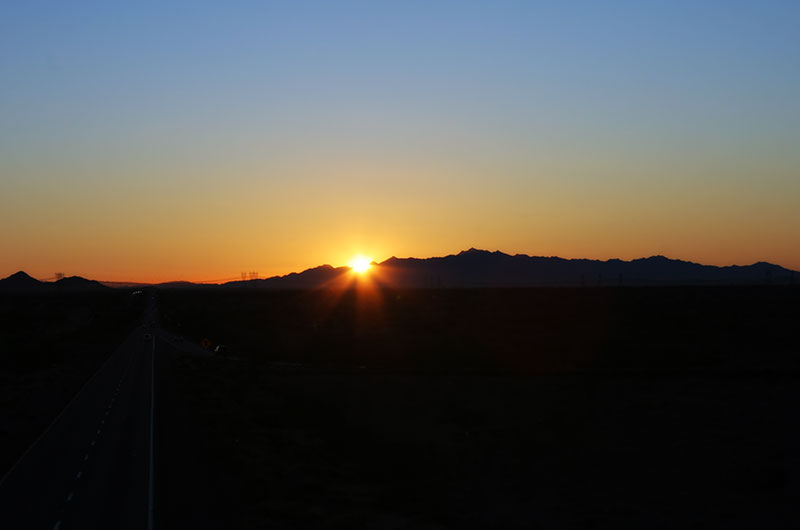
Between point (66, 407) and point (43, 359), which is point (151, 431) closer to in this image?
point (66, 407)

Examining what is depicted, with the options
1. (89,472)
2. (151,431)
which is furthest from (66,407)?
(89,472)

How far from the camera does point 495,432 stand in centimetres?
4306

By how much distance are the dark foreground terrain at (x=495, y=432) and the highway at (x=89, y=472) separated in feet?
3.46

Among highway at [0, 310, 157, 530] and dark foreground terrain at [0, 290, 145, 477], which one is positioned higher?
dark foreground terrain at [0, 290, 145, 477]

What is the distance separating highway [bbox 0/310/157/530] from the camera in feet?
80.3

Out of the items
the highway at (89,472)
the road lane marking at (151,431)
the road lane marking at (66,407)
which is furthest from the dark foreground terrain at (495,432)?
the road lane marking at (66,407)

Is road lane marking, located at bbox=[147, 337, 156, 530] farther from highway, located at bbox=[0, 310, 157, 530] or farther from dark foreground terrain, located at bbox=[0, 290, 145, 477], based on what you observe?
dark foreground terrain, located at bbox=[0, 290, 145, 477]

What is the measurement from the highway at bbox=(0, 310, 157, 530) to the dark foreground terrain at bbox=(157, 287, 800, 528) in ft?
3.46

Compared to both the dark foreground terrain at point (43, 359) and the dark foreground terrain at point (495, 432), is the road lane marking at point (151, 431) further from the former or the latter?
the dark foreground terrain at point (43, 359)

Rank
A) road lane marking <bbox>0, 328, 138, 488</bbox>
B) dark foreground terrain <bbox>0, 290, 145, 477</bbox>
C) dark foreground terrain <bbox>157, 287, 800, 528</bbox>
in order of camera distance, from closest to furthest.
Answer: dark foreground terrain <bbox>157, 287, 800, 528</bbox>
road lane marking <bbox>0, 328, 138, 488</bbox>
dark foreground terrain <bbox>0, 290, 145, 477</bbox>

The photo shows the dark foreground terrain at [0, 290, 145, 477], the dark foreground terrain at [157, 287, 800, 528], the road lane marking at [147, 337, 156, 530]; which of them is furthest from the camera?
the dark foreground terrain at [0, 290, 145, 477]

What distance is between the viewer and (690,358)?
7419 centimetres

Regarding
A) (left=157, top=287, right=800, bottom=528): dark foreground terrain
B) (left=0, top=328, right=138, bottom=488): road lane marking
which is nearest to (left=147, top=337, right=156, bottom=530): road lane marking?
(left=157, top=287, right=800, bottom=528): dark foreground terrain

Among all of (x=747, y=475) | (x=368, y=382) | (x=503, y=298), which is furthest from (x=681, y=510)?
(x=503, y=298)
